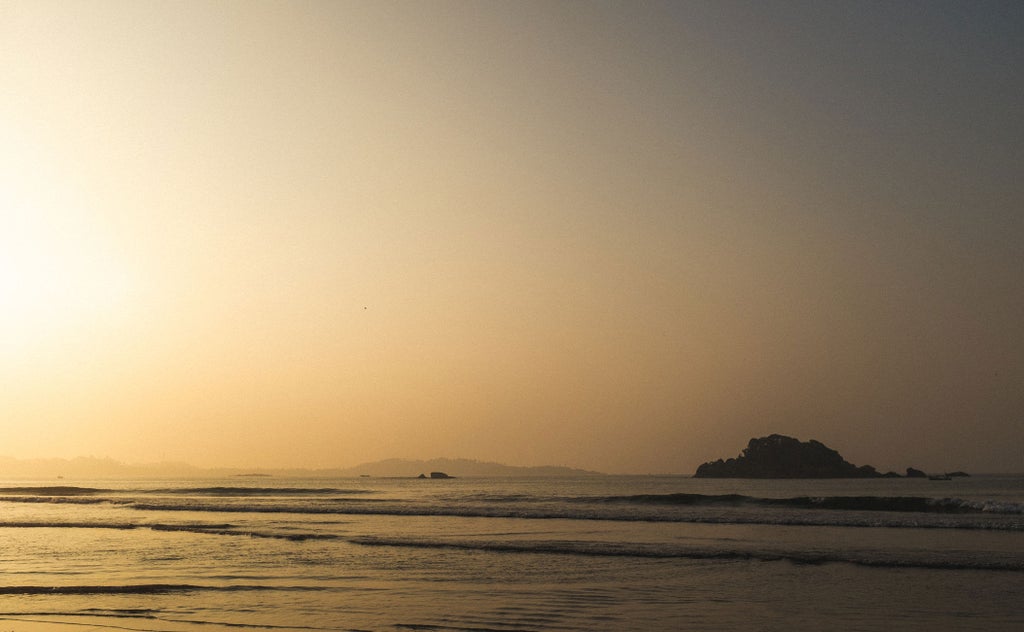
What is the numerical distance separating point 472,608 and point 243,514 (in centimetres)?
3575

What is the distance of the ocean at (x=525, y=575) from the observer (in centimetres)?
1399

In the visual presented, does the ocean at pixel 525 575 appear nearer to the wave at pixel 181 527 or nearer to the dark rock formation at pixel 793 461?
the wave at pixel 181 527

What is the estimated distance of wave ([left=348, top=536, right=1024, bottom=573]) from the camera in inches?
822

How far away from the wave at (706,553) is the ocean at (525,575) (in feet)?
0.30

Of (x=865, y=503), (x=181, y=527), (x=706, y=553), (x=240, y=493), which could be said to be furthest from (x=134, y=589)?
(x=240, y=493)

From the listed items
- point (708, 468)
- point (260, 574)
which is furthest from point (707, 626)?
point (708, 468)

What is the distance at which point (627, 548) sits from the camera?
24922 millimetres

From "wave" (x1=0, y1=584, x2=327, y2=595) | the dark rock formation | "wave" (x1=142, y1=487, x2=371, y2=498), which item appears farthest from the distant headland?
"wave" (x1=0, y1=584, x2=327, y2=595)

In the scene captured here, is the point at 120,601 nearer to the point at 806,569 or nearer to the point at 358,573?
the point at 358,573

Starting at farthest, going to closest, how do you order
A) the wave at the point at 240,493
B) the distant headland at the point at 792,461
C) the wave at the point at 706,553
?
the distant headland at the point at 792,461
the wave at the point at 240,493
the wave at the point at 706,553

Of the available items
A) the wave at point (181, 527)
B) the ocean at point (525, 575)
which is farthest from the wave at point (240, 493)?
the ocean at point (525, 575)

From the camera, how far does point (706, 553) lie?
2347cm

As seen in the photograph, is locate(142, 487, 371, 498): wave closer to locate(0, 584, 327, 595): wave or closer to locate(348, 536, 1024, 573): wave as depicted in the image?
locate(348, 536, 1024, 573): wave

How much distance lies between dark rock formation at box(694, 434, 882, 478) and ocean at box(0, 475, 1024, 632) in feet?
419
